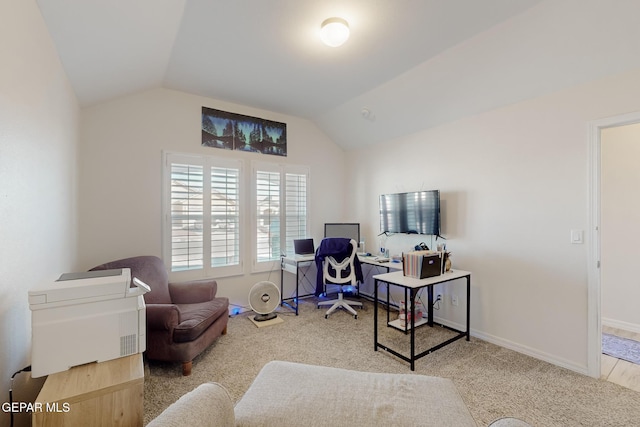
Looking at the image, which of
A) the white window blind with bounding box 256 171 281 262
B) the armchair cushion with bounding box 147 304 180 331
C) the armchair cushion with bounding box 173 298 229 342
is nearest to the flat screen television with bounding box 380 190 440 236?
the white window blind with bounding box 256 171 281 262

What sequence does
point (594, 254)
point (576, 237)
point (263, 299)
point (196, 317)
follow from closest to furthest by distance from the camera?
point (594, 254) < point (576, 237) < point (196, 317) < point (263, 299)

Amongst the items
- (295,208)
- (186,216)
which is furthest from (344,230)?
(186,216)

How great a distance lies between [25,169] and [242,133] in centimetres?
272

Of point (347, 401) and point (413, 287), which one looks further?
point (413, 287)

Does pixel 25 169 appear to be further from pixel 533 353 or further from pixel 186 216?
pixel 533 353

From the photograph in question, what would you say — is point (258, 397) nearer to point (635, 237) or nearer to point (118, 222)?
point (118, 222)

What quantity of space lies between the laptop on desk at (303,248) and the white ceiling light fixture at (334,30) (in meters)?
2.71

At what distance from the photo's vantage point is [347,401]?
4.30ft

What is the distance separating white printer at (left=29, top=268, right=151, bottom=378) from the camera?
1.31m

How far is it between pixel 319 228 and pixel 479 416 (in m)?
3.25

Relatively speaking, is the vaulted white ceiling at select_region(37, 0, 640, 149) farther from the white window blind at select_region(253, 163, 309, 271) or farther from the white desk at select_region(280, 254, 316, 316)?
the white desk at select_region(280, 254, 316, 316)

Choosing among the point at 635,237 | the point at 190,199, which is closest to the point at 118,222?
the point at 190,199

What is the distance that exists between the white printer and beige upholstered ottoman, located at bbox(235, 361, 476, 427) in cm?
73

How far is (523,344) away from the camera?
278 cm
